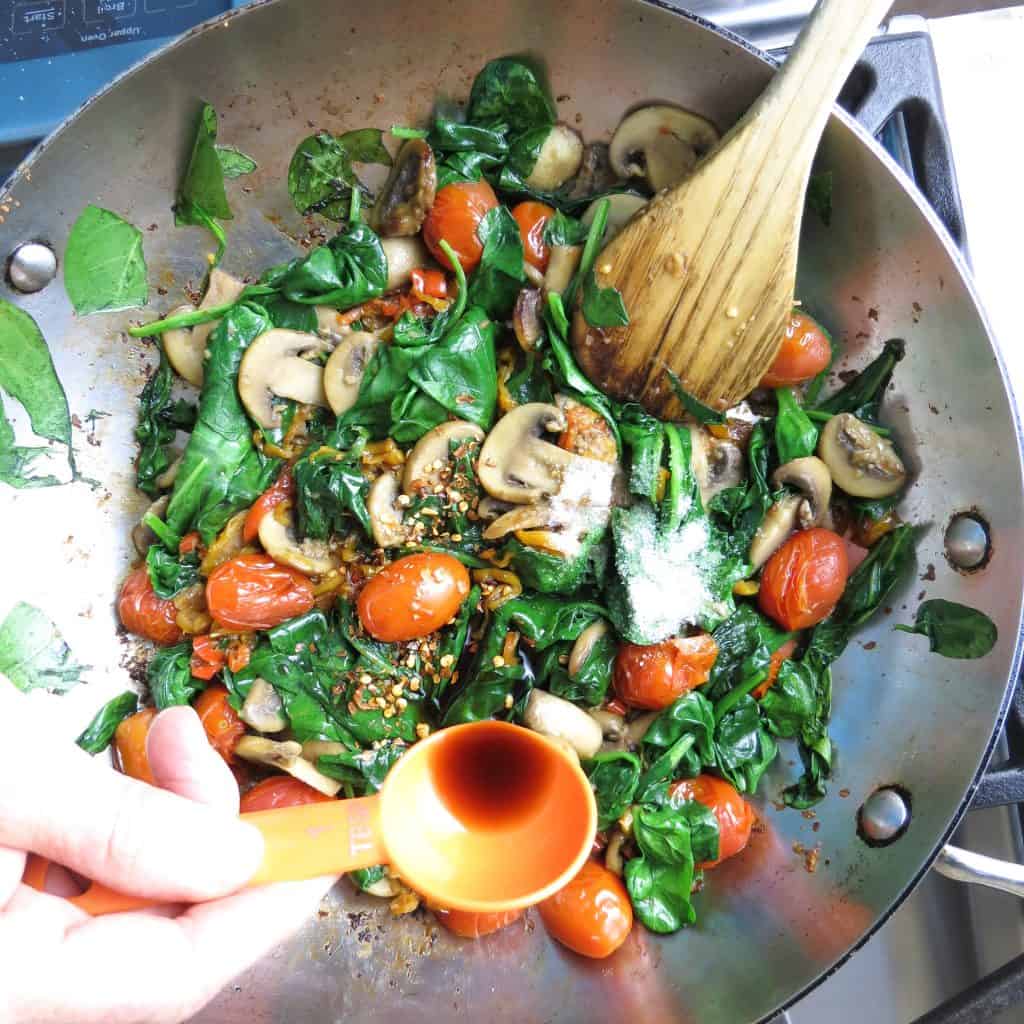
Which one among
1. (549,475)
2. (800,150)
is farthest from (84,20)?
(800,150)

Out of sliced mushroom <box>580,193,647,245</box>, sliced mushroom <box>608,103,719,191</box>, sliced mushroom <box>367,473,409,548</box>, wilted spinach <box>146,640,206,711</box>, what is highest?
sliced mushroom <box>608,103,719,191</box>

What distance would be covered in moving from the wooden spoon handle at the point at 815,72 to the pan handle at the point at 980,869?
4.94 ft

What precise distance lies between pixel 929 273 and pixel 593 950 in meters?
1.73

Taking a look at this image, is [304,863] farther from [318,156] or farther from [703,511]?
[318,156]

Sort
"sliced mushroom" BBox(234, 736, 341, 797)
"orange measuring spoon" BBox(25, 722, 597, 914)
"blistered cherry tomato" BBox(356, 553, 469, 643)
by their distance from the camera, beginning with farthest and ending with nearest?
"sliced mushroom" BBox(234, 736, 341, 797) < "blistered cherry tomato" BBox(356, 553, 469, 643) < "orange measuring spoon" BBox(25, 722, 597, 914)

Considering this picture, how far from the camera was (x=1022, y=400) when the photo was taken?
236cm

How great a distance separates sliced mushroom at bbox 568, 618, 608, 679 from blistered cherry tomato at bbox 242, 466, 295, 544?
0.80m

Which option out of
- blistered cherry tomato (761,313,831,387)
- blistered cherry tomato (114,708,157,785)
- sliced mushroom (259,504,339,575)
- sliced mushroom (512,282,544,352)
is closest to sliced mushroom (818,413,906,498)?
blistered cherry tomato (761,313,831,387)

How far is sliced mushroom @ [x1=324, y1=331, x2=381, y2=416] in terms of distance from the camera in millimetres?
2215

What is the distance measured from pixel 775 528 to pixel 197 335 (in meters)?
1.52

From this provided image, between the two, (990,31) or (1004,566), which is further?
(990,31)

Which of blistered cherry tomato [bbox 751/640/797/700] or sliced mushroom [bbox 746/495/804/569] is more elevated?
sliced mushroom [bbox 746/495/804/569]

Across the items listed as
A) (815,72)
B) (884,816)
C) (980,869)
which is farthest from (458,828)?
(815,72)

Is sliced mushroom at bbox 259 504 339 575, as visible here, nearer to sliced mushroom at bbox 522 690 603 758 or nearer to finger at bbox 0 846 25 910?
sliced mushroom at bbox 522 690 603 758
